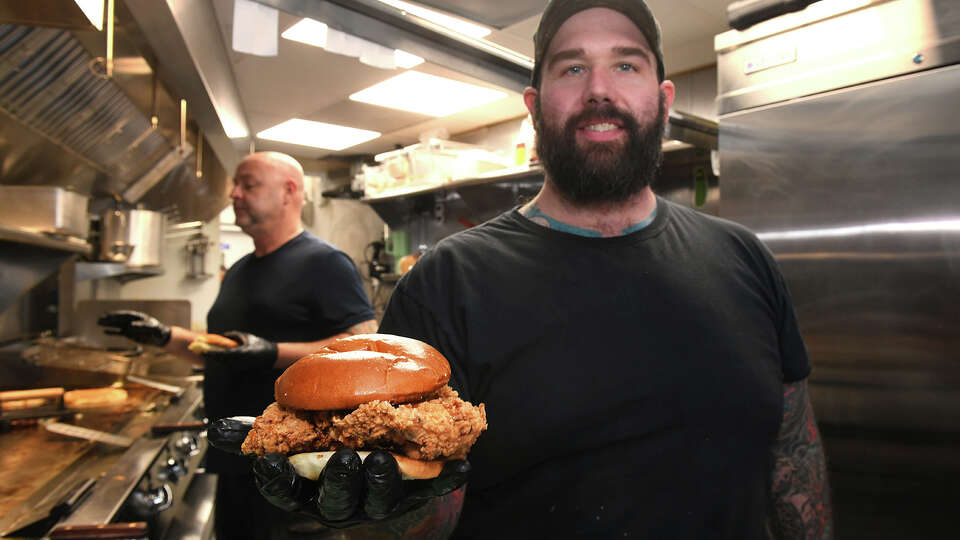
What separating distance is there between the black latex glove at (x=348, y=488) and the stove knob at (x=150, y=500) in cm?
137

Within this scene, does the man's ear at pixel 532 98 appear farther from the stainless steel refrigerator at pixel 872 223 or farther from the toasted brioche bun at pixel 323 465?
the stainless steel refrigerator at pixel 872 223

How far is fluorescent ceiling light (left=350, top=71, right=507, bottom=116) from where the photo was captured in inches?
189

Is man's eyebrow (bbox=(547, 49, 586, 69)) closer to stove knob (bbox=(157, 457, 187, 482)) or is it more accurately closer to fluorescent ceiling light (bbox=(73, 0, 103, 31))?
fluorescent ceiling light (bbox=(73, 0, 103, 31))

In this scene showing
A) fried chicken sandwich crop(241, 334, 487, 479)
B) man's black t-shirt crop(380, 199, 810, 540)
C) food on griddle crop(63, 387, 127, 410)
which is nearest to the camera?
fried chicken sandwich crop(241, 334, 487, 479)

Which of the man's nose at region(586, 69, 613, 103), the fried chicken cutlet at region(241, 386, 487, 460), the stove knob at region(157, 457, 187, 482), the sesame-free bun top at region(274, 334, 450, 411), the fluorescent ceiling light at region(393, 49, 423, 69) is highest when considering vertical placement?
the fluorescent ceiling light at region(393, 49, 423, 69)

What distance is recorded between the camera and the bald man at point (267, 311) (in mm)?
2535

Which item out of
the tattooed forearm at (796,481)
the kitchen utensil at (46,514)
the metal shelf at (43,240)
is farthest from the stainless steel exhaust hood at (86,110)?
the tattooed forearm at (796,481)

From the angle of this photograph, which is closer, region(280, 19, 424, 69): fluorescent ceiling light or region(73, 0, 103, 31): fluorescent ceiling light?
region(73, 0, 103, 31): fluorescent ceiling light

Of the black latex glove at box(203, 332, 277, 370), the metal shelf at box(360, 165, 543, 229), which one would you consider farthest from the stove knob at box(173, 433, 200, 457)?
the metal shelf at box(360, 165, 543, 229)

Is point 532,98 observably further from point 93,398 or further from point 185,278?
point 185,278

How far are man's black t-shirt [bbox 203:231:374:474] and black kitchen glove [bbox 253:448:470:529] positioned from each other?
1734mm

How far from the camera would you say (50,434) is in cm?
265

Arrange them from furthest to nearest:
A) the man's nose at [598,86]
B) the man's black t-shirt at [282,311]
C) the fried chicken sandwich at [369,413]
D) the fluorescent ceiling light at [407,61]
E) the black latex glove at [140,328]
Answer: the fluorescent ceiling light at [407,61] < the black latex glove at [140,328] < the man's black t-shirt at [282,311] < the man's nose at [598,86] < the fried chicken sandwich at [369,413]

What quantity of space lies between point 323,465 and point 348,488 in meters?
0.12
